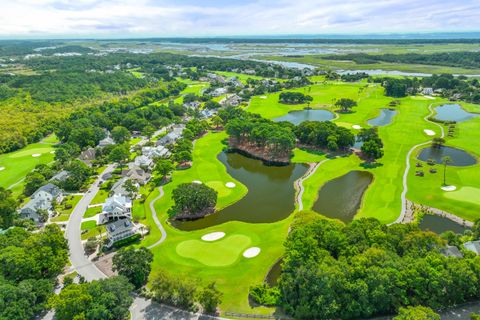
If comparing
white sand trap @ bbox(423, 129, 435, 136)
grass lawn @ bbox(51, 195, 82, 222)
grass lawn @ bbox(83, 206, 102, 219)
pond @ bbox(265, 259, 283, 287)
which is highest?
white sand trap @ bbox(423, 129, 435, 136)

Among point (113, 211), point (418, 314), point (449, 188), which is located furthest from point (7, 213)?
point (449, 188)

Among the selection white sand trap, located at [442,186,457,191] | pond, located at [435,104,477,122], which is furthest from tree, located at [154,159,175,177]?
pond, located at [435,104,477,122]

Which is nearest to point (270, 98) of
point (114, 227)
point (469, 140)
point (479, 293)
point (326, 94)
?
point (326, 94)

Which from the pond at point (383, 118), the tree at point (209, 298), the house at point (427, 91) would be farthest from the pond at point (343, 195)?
the house at point (427, 91)

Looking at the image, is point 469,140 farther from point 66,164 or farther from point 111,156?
point 66,164

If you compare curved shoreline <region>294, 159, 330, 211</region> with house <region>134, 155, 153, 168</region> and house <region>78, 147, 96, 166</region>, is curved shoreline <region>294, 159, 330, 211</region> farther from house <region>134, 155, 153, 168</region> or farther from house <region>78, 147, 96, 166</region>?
house <region>78, 147, 96, 166</region>

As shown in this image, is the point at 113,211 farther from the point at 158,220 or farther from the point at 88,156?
the point at 88,156
